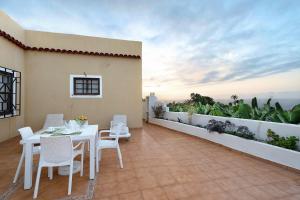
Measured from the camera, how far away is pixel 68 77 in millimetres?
8086

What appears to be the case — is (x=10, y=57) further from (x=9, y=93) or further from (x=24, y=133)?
(x=24, y=133)

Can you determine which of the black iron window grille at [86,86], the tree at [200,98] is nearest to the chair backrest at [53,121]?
the black iron window grille at [86,86]

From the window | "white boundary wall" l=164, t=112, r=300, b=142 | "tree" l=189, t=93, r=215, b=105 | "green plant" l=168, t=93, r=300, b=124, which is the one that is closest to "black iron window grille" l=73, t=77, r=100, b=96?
the window

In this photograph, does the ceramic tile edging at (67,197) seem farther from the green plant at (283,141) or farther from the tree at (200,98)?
the tree at (200,98)

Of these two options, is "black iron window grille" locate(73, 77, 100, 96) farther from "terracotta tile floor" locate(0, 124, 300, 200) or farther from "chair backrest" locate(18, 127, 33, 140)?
"chair backrest" locate(18, 127, 33, 140)

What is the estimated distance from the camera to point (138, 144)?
5.96 m

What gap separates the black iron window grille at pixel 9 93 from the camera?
19.2 ft

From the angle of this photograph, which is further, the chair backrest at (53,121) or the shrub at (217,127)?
the chair backrest at (53,121)

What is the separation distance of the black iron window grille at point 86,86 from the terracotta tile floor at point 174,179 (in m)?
3.98

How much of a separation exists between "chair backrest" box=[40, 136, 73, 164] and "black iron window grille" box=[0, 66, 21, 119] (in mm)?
4380

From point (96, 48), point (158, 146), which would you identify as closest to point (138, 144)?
point (158, 146)

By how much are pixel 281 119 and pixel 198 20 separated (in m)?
5.18

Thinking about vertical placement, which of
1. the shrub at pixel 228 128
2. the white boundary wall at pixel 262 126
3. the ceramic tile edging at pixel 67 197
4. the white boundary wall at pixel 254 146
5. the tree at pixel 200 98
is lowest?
the ceramic tile edging at pixel 67 197

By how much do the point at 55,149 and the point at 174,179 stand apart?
220cm
